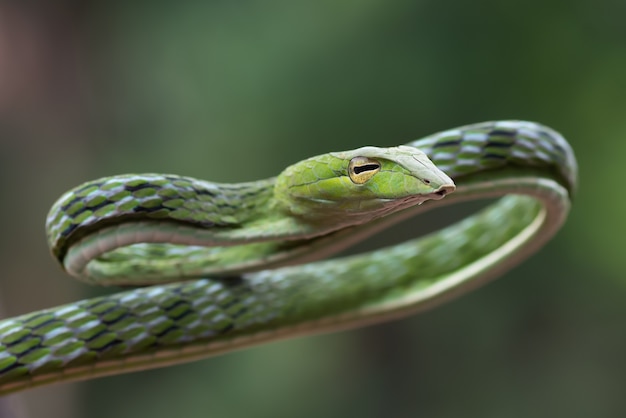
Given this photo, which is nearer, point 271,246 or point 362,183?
point 362,183

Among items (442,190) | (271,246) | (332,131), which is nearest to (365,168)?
(442,190)

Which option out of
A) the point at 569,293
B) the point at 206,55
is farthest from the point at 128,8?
the point at 569,293

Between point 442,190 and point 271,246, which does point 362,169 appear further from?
point 271,246

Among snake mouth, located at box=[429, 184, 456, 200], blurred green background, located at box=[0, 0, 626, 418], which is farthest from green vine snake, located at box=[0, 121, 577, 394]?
blurred green background, located at box=[0, 0, 626, 418]

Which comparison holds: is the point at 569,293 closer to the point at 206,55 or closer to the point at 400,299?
the point at 400,299

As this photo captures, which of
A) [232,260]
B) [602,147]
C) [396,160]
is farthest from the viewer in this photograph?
[602,147]

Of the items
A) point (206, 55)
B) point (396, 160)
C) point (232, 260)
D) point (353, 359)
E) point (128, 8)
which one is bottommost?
point (353, 359)

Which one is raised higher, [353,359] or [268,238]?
[268,238]
